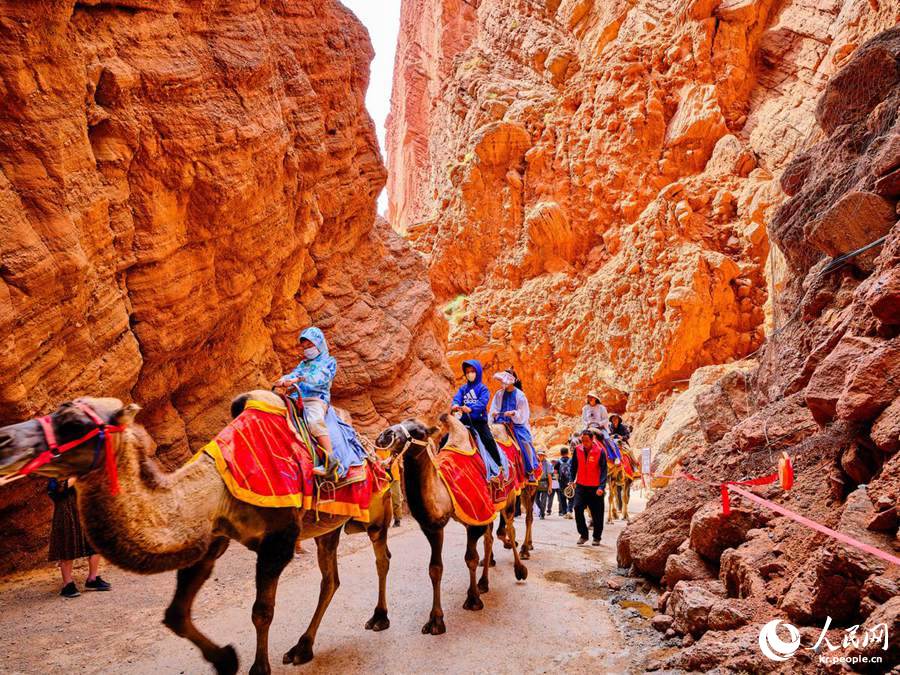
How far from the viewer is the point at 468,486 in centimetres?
604

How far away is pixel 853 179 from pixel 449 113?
42.1m

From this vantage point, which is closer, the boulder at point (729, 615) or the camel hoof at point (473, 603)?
the boulder at point (729, 615)

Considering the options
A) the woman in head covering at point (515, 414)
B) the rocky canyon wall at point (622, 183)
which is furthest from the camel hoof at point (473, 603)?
the rocky canyon wall at point (622, 183)

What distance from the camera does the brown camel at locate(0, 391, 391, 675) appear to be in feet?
9.83

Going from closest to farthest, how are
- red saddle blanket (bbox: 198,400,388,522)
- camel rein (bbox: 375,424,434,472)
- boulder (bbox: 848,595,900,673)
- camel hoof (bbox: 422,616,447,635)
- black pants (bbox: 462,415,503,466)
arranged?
1. boulder (bbox: 848,595,900,673)
2. red saddle blanket (bbox: 198,400,388,522)
3. camel hoof (bbox: 422,616,447,635)
4. camel rein (bbox: 375,424,434,472)
5. black pants (bbox: 462,415,503,466)

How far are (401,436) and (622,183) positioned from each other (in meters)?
29.7

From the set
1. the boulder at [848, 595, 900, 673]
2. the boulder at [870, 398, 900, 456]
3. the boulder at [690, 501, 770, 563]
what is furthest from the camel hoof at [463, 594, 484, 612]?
the boulder at [870, 398, 900, 456]

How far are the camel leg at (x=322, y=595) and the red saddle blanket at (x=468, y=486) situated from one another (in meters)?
1.38

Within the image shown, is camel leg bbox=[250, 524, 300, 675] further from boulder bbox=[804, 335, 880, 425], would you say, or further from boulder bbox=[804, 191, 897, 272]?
boulder bbox=[804, 191, 897, 272]

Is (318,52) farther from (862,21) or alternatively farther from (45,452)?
(862,21)

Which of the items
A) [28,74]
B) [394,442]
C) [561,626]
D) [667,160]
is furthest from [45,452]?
[667,160]

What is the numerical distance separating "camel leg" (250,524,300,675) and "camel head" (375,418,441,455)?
1216mm

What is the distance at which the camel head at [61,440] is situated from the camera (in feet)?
8.86

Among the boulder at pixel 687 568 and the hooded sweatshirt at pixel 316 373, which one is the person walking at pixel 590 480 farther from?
the hooded sweatshirt at pixel 316 373
